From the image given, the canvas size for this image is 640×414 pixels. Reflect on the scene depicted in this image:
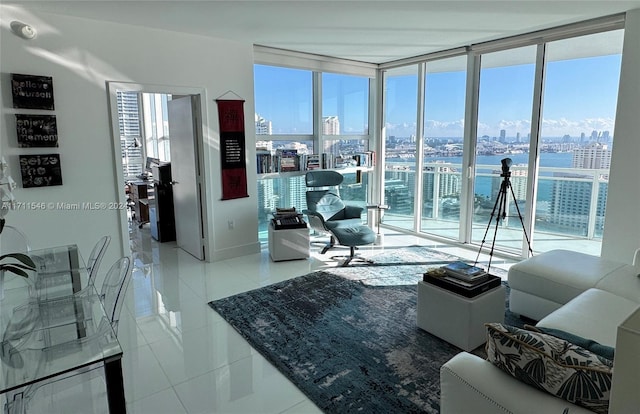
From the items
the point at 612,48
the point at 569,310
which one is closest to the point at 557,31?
the point at 612,48

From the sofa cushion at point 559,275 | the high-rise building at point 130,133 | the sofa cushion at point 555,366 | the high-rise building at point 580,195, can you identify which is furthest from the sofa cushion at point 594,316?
the high-rise building at point 130,133

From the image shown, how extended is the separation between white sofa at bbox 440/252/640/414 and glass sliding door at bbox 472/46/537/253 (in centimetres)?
156

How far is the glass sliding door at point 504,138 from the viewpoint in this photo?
15.0ft

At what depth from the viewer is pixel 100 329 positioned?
1.81 m

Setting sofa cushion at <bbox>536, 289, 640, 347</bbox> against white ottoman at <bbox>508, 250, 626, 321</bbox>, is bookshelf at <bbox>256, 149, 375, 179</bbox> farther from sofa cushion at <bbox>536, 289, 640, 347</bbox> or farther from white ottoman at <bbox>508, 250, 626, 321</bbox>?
sofa cushion at <bbox>536, 289, 640, 347</bbox>

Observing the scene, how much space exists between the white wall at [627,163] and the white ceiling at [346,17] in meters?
0.38

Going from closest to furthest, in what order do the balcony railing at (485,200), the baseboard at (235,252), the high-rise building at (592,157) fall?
1. the high-rise building at (592,157)
2. the balcony railing at (485,200)
3. the baseboard at (235,252)

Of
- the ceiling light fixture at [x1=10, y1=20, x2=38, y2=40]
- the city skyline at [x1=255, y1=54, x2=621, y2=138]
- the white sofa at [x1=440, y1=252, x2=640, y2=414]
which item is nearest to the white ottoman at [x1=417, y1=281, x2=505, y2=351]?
the white sofa at [x1=440, y1=252, x2=640, y2=414]

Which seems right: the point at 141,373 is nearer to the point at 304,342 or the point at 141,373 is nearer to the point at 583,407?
the point at 304,342

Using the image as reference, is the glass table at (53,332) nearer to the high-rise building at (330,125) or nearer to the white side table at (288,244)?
the white side table at (288,244)

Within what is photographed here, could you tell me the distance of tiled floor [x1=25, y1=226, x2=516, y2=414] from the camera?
2.23 meters

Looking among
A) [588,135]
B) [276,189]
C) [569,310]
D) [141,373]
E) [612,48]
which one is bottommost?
[141,373]

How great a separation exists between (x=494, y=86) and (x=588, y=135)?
1.21 meters

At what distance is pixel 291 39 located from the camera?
4.52m
